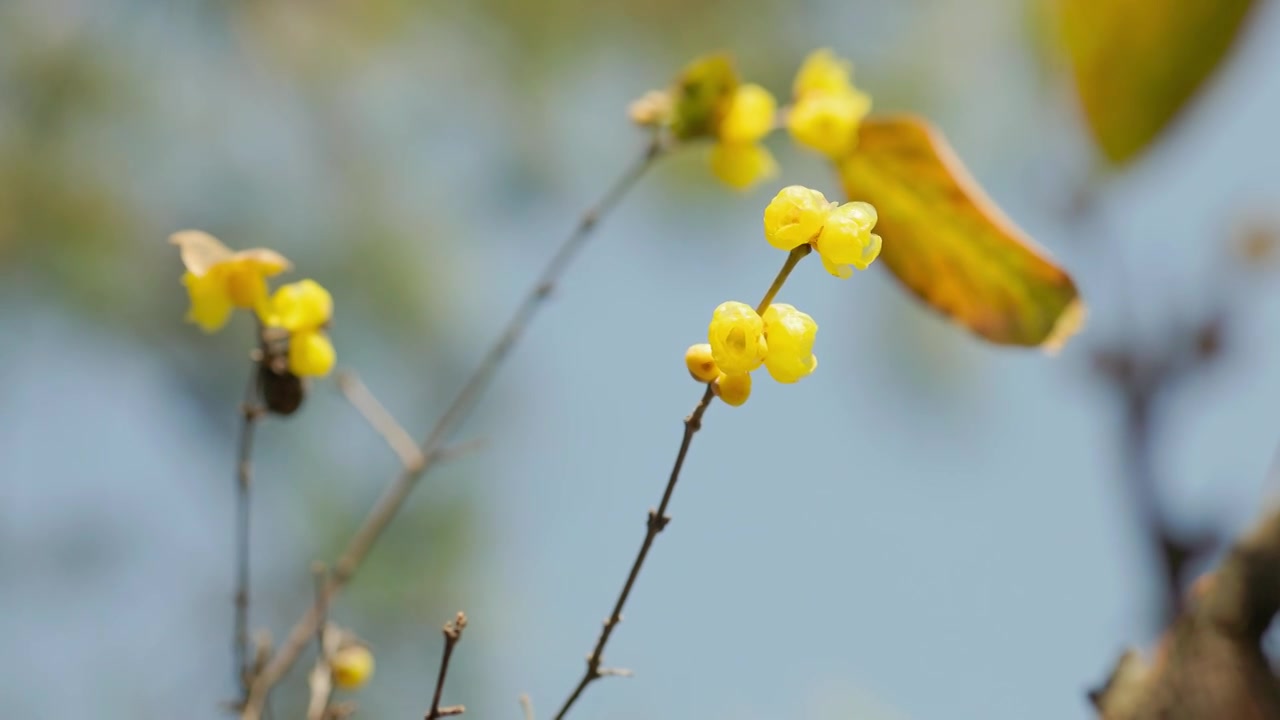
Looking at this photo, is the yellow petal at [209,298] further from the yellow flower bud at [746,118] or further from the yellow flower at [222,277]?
the yellow flower bud at [746,118]

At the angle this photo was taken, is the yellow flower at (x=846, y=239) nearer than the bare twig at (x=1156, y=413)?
Yes

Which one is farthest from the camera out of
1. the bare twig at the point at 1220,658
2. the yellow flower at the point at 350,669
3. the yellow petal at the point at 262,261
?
the yellow flower at the point at 350,669

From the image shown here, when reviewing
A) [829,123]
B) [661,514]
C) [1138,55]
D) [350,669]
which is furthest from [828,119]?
[350,669]

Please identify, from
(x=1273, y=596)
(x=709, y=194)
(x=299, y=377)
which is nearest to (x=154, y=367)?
(x=709, y=194)

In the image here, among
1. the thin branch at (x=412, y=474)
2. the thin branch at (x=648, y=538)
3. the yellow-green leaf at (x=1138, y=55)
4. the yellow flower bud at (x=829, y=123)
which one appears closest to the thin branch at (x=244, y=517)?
the thin branch at (x=412, y=474)

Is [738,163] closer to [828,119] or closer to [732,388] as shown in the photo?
[828,119]

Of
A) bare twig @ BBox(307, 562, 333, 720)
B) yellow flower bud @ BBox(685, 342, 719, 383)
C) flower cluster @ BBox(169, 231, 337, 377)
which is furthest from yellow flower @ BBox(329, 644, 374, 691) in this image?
yellow flower bud @ BBox(685, 342, 719, 383)

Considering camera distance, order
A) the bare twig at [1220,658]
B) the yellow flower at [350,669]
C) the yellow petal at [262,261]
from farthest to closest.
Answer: the yellow flower at [350,669], the yellow petal at [262,261], the bare twig at [1220,658]

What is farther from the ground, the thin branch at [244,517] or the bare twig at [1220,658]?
the bare twig at [1220,658]
